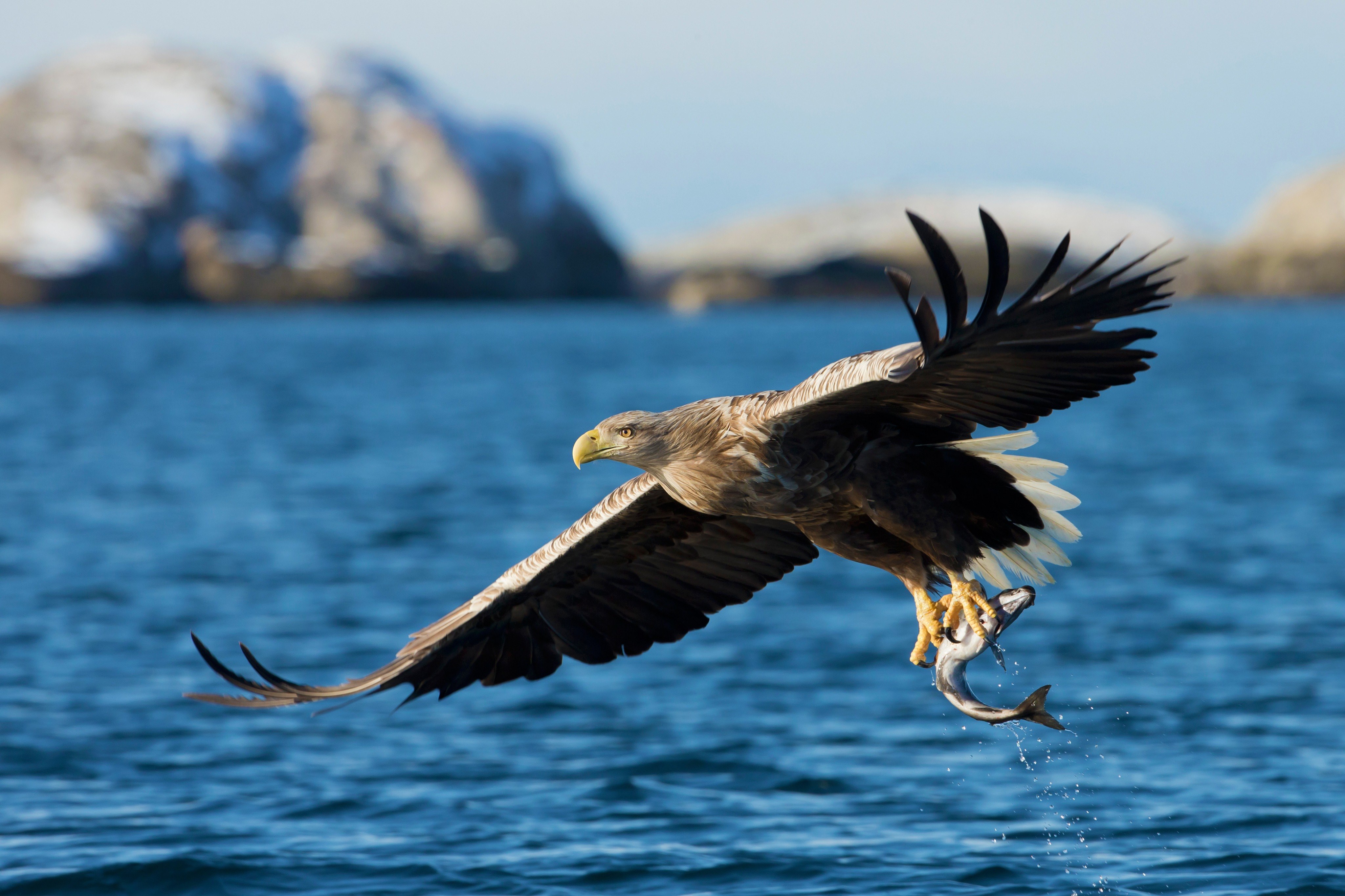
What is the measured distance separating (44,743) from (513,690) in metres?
3.15

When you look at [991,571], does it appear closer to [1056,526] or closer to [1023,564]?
[1023,564]

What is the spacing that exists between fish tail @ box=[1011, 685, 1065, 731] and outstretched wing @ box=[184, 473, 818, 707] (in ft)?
7.22

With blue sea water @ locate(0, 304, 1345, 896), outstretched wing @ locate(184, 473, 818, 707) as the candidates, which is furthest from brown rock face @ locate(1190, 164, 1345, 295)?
outstretched wing @ locate(184, 473, 818, 707)

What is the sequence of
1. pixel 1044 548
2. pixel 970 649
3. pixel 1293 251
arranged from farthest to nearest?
pixel 1293 251 < pixel 1044 548 < pixel 970 649

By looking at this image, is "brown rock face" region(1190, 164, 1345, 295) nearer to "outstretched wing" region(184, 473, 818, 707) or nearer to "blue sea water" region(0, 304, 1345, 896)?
"blue sea water" region(0, 304, 1345, 896)

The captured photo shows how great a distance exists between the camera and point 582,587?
24.3 feet

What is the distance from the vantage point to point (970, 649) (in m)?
5.74

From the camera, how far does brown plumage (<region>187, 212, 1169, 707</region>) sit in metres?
5.29

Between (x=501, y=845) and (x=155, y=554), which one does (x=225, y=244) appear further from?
(x=501, y=845)

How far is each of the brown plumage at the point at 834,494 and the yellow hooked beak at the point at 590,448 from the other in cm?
1

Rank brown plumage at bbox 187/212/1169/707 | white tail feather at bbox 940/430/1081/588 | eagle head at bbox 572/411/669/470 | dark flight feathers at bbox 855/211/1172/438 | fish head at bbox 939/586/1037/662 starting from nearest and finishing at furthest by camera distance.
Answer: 1. dark flight feathers at bbox 855/211/1172/438
2. brown plumage at bbox 187/212/1169/707
3. fish head at bbox 939/586/1037/662
4. eagle head at bbox 572/411/669/470
5. white tail feather at bbox 940/430/1081/588

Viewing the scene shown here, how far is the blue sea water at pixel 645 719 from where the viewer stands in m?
7.96

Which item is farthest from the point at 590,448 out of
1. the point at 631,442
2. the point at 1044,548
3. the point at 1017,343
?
the point at 1044,548

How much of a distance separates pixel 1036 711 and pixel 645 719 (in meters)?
5.67
